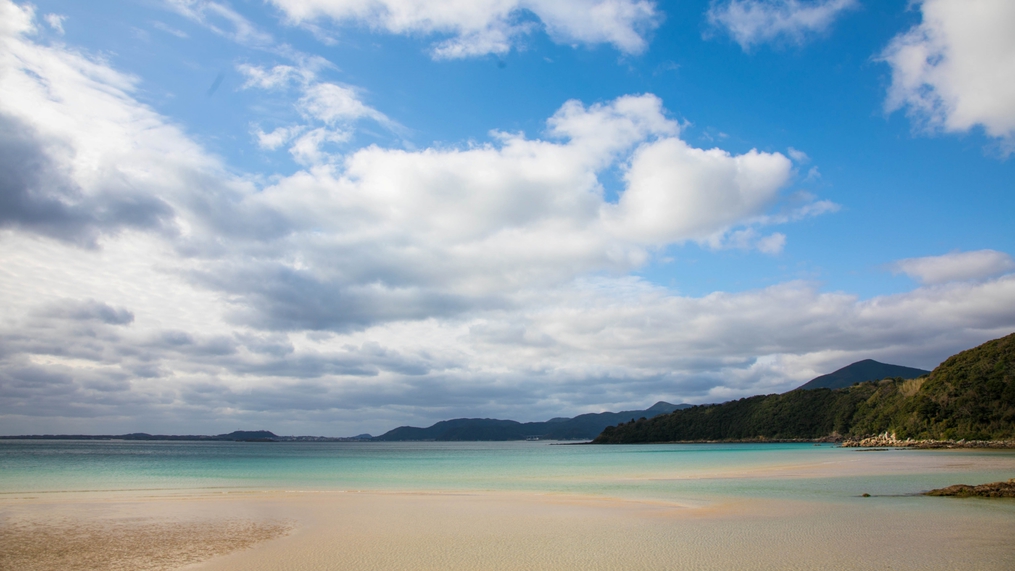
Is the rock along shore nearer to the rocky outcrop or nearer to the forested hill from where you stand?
the forested hill

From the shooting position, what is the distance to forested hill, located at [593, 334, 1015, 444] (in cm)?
6406

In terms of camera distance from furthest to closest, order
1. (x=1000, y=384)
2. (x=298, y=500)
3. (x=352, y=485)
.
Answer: (x=1000, y=384) < (x=352, y=485) < (x=298, y=500)

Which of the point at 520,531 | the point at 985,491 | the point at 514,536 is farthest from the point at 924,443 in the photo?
the point at 514,536

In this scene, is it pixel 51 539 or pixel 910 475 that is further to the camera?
pixel 910 475

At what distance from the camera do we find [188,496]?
23.6 metres

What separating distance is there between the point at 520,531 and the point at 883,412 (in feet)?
346

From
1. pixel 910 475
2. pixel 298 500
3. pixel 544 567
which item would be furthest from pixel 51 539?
pixel 910 475

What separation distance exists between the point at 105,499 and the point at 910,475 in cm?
3555

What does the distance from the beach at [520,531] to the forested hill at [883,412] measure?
186 feet

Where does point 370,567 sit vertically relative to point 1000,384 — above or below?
below

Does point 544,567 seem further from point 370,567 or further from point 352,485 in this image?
point 352,485

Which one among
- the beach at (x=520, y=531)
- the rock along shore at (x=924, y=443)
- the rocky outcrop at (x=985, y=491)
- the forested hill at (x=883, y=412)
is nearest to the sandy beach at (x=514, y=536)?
the beach at (x=520, y=531)

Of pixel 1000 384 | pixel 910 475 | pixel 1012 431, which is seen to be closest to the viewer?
pixel 910 475

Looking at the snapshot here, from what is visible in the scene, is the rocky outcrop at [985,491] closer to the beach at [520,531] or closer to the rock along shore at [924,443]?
the beach at [520,531]
